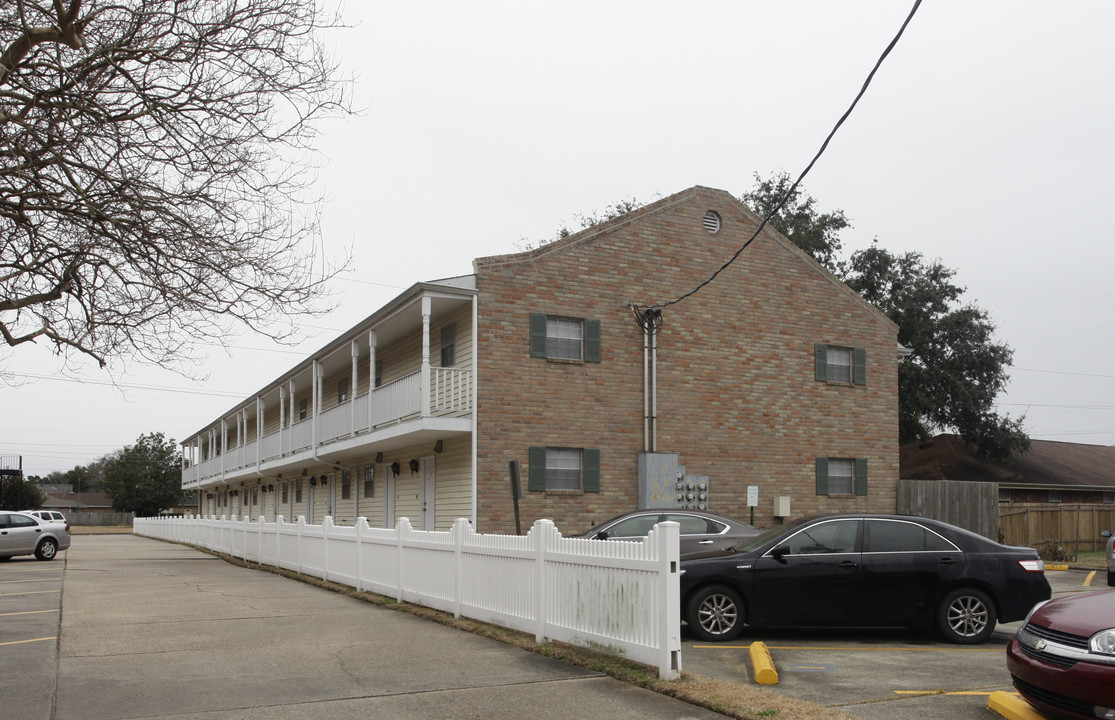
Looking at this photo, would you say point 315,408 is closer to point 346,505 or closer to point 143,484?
point 346,505

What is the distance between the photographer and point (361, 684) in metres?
8.56

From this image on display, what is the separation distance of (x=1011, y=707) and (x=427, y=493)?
1753 centimetres

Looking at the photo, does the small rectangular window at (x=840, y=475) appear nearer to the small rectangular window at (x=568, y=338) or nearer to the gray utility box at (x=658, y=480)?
the gray utility box at (x=658, y=480)

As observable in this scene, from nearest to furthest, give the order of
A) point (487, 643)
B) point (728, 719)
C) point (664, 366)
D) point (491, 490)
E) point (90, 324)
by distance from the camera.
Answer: point (728, 719), point (487, 643), point (90, 324), point (491, 490), point (664, 366)

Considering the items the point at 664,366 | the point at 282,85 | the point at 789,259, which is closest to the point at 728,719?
the point at 282,85

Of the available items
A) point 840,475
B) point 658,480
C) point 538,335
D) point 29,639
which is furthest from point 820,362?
point 29,639

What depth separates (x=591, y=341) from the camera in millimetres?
22578

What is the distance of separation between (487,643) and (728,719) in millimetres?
4072

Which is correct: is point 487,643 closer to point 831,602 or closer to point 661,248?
point 831,602

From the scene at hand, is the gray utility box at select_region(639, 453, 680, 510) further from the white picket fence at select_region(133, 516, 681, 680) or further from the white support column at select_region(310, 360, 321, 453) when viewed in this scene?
the white support column at select_region(310, 360, 321, 453)

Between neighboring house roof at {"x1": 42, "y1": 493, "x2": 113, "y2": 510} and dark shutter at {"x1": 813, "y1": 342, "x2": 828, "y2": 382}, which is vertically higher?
dark shutter at {"x1": 813, "y1": 342, "x2": 828, "y2": 382}

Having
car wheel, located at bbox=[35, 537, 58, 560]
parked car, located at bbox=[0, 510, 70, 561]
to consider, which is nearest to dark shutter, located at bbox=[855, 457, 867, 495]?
parked car, located at bbox=[0, 510, 70, 561]

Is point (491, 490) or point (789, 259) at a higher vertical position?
point (789, 259)

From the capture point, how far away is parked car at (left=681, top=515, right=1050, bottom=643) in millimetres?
11461
